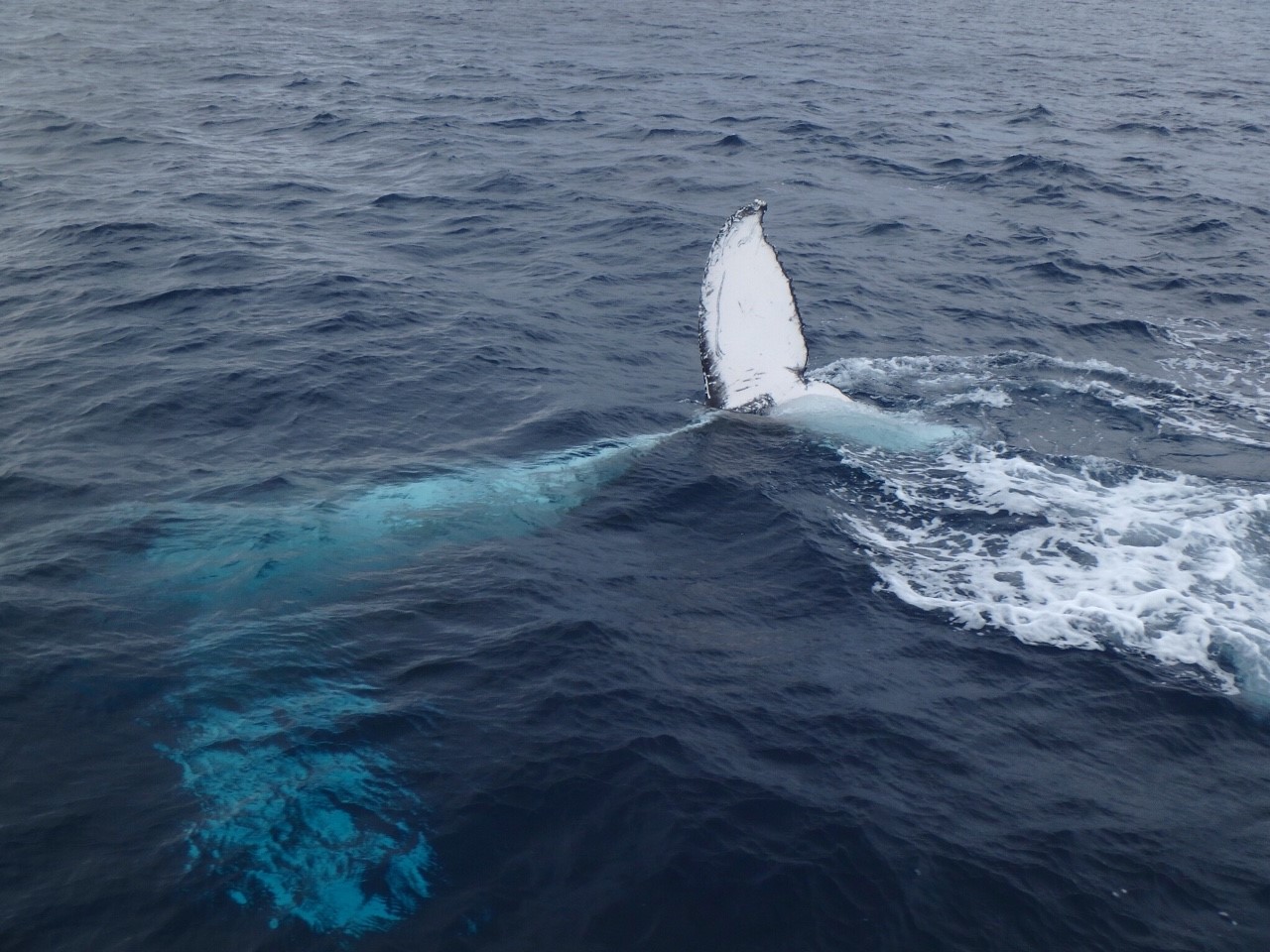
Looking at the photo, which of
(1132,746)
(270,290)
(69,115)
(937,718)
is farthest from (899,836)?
(69,115)

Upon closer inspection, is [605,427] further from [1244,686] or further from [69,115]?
[69,115]

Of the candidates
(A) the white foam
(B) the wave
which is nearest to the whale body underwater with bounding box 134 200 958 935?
(B) the wave

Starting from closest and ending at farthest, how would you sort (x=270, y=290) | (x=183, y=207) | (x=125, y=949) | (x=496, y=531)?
1. (x=125, y=949)
2. (x=496, y=531)
3. (x=270, y=290)
4. (x=183, y=207)

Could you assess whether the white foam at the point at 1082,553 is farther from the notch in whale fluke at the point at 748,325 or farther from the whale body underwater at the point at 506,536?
the notch in whale fluke at the point at 748,325

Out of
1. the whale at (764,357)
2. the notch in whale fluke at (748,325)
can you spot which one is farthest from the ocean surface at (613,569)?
the notch in whale fluke at (748,325)

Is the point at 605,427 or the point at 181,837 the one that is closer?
the point at 181,837

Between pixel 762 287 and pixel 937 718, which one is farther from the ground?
→ pixel 762 287

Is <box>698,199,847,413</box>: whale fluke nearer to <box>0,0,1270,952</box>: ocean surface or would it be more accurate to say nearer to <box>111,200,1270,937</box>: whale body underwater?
<box>111,200,1270,937</box>: whale body underwater
